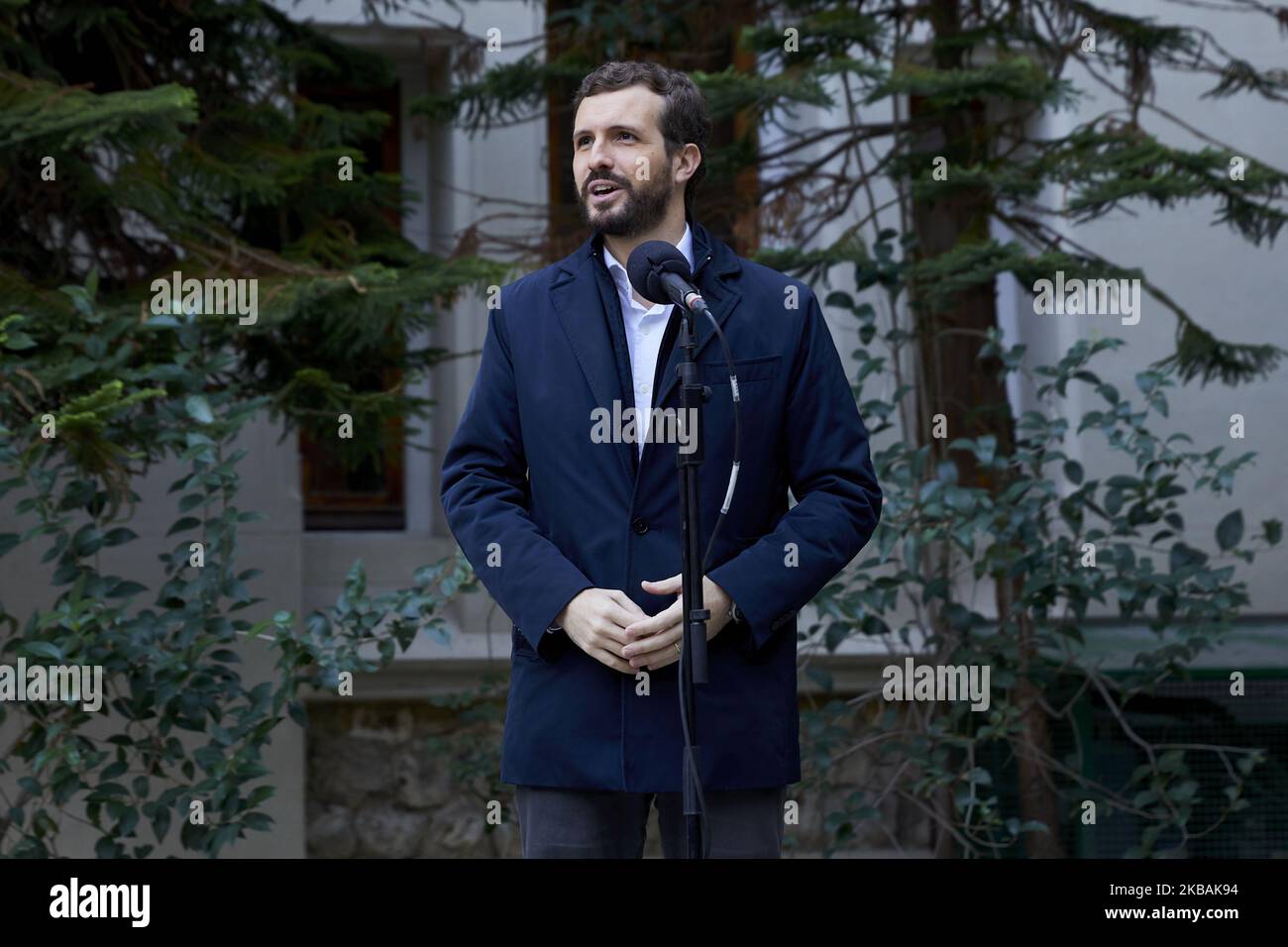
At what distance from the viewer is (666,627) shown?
2.66m

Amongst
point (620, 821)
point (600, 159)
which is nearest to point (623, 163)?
point (600, 159)

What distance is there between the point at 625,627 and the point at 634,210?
2.49 ft

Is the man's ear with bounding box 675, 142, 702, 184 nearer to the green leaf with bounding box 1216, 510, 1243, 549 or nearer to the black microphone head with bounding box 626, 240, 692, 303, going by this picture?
the black microphone head with bounding box 626, 240, 692, 303

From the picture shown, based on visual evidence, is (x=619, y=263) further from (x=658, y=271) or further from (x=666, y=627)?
(x=666, y=627)

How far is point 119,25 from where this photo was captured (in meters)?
5.42

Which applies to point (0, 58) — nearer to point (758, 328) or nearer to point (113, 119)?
point (113, 119)

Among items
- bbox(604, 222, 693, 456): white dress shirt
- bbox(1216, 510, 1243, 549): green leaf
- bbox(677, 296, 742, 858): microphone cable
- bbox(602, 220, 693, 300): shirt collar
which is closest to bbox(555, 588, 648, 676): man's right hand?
bbox(677, 296, 742, 858): microphone cable

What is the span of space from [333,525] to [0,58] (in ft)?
9.58

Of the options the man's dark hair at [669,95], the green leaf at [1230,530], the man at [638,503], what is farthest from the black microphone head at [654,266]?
the green leaf at [1230,530]

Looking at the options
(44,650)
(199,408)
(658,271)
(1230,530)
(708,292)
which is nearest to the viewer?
(658,271)

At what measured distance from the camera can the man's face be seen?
9.62ft

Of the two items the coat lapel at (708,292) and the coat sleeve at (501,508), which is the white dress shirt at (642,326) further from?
the coat sleeve at (501,508)

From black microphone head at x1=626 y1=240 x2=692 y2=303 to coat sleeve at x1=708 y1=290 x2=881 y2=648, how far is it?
1.03 ft

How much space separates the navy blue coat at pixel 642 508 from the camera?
108 inches
